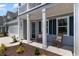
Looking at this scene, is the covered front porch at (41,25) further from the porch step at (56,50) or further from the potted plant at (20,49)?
the potted plant at (20,49)

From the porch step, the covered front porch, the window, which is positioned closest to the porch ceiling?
the covered front porch

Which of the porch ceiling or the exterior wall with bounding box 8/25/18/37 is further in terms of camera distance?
the porch ceiling

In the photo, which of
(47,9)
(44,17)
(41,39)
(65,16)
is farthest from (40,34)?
(65,16)

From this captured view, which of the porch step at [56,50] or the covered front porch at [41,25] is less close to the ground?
the covered front porch at [41,25]

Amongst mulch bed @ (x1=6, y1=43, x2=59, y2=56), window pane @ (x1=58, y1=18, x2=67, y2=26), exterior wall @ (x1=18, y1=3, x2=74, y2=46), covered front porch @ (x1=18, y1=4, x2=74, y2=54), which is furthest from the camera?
window pane @ (x1=58, y1=18, x2=67, y2=26)

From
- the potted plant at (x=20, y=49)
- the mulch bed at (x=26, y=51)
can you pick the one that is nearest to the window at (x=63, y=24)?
the mulch bed at (x=26, y=51)

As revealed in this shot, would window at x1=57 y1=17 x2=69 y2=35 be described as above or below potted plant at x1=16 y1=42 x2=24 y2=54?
above

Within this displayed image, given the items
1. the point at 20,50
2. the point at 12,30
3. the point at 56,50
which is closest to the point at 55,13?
the point at 56,50

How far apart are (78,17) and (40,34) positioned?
2.01 m

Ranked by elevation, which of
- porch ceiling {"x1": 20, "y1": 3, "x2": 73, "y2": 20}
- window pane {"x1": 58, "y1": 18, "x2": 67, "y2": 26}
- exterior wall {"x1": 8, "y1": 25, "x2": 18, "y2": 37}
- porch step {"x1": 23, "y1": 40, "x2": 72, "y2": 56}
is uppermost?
porch ceiling {"x1": 20, "y1": 3, "x2": 73, "y2": 20}

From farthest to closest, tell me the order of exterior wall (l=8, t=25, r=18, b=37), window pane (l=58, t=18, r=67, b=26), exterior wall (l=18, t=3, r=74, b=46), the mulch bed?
1. window pane (l=58, t=18, r=67, b=26)
2. exterior wall (l=18, t=3, r=74, b=46)
3. exterior wall (l=8, t=25, r=18, b=37)
4. the mulch bed

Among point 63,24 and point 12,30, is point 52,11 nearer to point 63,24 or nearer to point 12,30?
point 63,24

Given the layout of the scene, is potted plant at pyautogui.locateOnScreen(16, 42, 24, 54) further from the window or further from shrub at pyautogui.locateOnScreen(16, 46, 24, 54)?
the window

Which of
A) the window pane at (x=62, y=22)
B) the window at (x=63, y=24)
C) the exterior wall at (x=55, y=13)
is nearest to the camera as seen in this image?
the exterior wall at (x=55, y=13)
